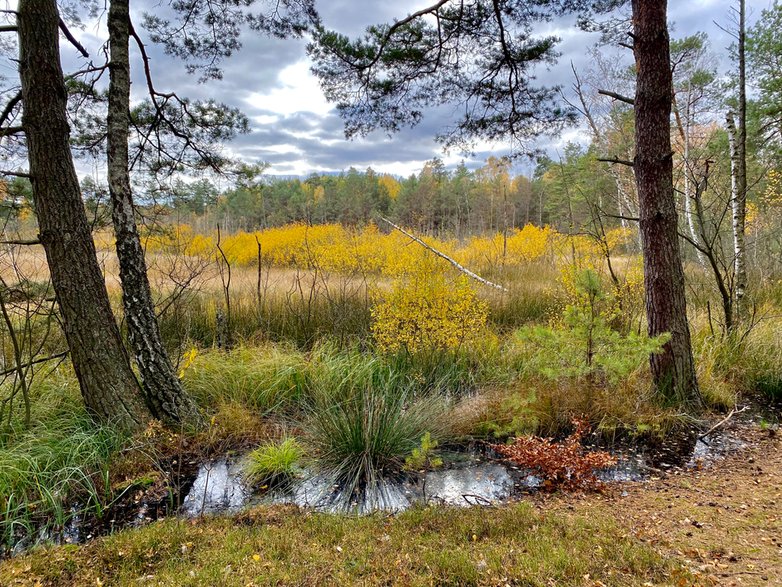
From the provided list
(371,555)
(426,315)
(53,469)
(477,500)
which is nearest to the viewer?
(371,555)

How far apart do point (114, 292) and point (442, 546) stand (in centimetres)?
743

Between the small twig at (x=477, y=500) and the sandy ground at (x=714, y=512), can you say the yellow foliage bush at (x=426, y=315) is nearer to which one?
the small twig at (x=477, y=500)

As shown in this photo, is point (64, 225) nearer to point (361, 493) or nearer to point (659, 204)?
point (361, 493)

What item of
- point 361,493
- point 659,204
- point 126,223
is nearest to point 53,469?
point 126,223

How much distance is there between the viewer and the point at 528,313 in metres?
7.40

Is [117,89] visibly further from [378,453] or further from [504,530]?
[504,530]

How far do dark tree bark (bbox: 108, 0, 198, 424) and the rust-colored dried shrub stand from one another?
10.6 ft

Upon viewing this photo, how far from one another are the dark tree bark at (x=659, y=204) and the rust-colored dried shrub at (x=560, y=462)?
1.31 metres

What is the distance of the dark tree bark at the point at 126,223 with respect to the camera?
3.21 metres

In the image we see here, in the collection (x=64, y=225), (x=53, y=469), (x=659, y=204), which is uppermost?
(x=659, y=204)

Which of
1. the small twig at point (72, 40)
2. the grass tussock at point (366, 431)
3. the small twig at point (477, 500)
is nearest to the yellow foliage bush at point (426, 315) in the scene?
the grass tussock at point (366, 431)

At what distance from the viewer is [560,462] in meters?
3.07

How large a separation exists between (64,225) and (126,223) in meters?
0.42

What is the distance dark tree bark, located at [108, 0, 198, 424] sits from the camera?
3.21 m
